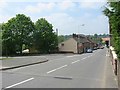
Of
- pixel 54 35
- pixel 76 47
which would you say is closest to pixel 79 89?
pixel 54 35

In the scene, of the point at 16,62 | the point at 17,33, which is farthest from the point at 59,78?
the point at 17,33

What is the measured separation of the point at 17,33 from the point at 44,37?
1155 cm

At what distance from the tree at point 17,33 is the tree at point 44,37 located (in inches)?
186

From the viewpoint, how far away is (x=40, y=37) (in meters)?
92.2

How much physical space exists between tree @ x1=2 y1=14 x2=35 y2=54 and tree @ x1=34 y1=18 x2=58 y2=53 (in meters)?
4.73

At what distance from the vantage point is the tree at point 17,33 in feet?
267

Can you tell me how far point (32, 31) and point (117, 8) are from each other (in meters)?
78.6

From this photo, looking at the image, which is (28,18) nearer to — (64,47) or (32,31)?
(32,31)

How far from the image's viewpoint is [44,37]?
92812 millimetres

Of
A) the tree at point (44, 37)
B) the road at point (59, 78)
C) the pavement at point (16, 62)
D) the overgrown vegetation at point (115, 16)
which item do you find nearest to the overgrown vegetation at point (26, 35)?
the tree at point (44, 37)

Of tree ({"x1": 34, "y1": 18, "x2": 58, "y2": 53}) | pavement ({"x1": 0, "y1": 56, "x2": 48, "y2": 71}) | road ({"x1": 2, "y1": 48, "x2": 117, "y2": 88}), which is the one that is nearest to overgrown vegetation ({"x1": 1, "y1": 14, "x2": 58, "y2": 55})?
tree ({"x1": 34, "y1": 18, "x2": 58, "y2": 53})

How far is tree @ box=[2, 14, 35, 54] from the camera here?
81438mm

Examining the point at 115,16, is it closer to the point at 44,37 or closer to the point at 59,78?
the point at 59,78

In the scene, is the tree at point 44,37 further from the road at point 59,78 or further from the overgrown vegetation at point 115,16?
the overgrown vegetation at point 115,16
